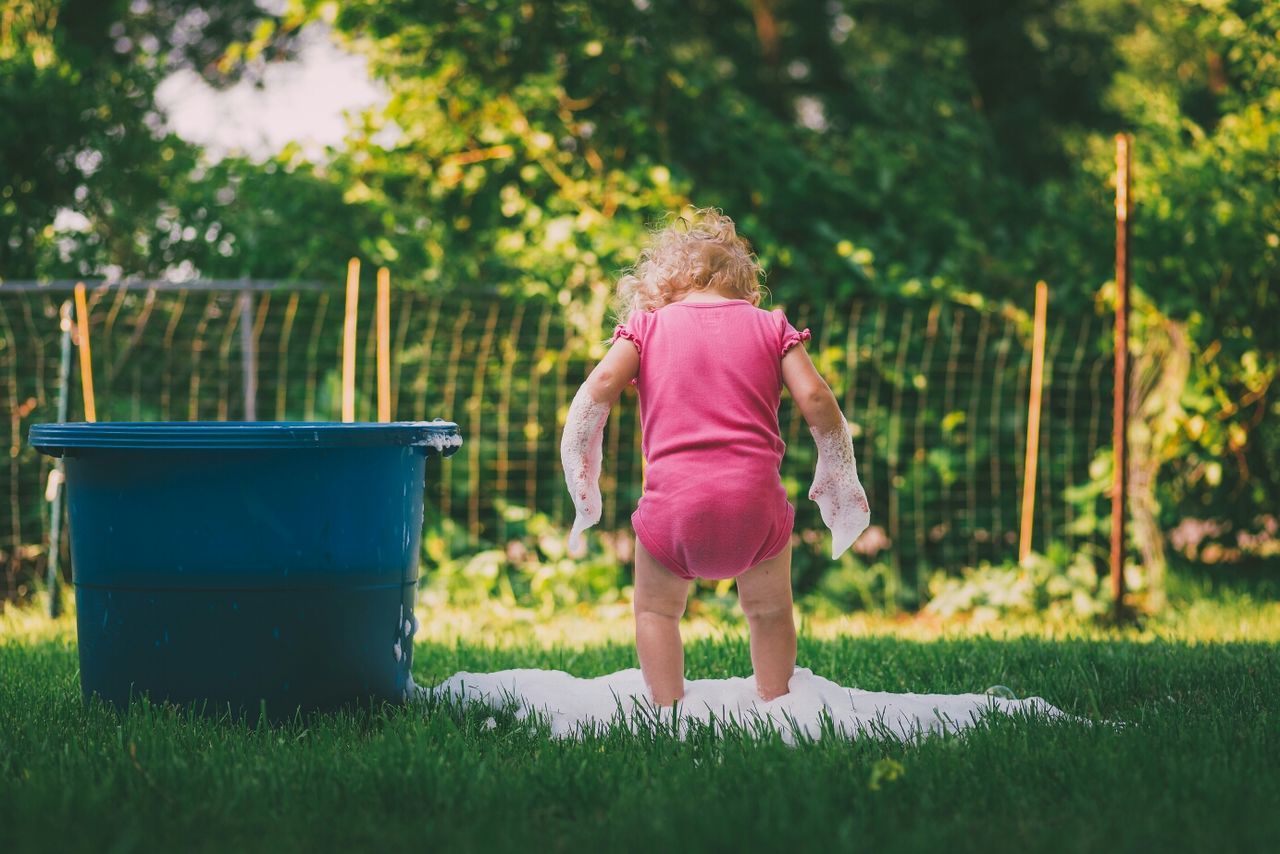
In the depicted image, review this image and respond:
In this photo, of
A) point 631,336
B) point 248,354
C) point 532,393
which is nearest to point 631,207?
point 532,393

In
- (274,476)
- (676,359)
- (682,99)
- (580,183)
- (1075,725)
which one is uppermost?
(682,99)

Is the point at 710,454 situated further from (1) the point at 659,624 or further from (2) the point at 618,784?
(2) the point at 618,784

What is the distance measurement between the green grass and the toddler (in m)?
0.49

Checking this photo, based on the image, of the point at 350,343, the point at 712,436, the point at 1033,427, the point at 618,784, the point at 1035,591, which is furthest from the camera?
the point at 1033,427

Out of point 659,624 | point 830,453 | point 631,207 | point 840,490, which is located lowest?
point 659,624

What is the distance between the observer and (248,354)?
18.2 ft

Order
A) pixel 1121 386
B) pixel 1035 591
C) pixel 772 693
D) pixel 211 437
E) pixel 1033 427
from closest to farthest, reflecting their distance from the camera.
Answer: pixel 211 437, pixel 772 693, pixel 1121 386, pixel 1035 591, pixel 1033 427

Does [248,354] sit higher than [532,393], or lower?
higher

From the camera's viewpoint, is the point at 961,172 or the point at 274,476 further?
the point at 961,172

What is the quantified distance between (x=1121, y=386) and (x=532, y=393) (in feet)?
8.83

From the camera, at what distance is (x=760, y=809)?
6.89ft

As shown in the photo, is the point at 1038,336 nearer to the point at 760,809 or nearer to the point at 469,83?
the point at 469,83

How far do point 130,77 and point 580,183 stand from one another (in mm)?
2573

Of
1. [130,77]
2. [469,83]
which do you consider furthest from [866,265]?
[130,77]
